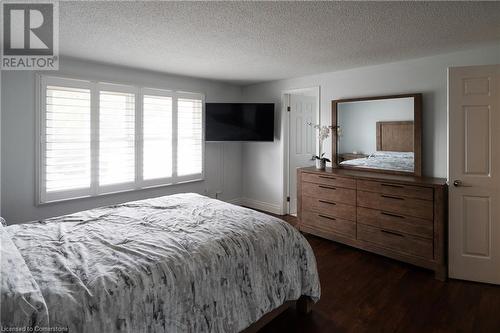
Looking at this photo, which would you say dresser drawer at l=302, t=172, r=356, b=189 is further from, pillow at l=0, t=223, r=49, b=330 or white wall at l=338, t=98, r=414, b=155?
pillow at l=0, t=223, r=49, b=330

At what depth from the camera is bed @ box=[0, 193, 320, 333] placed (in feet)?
3.94

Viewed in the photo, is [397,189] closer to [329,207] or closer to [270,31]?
[329,207]

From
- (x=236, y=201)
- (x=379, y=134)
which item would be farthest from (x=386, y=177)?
(x=236, y=201)

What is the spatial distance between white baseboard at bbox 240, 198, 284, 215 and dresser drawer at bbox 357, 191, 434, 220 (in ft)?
5.97

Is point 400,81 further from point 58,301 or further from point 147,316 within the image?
point 58,301

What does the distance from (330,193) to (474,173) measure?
1.44m

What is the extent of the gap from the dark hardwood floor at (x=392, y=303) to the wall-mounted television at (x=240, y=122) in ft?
8.04

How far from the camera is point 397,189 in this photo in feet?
9.70

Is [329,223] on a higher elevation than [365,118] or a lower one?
lower

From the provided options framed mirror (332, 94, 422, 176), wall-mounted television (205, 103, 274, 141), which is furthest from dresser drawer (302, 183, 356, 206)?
wall-mounted television (205, 103, 274, 141)

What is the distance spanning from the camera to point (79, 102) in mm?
3367

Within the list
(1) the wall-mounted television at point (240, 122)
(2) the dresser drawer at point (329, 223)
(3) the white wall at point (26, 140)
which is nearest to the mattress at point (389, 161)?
(2) the dresser drawer at point (329, 223)

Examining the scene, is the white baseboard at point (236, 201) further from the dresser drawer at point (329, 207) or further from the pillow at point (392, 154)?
the pillow at point (392, 154)

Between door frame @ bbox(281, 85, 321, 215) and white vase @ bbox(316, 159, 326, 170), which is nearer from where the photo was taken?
white vase @ bbox(316, 159, 326, 170)
